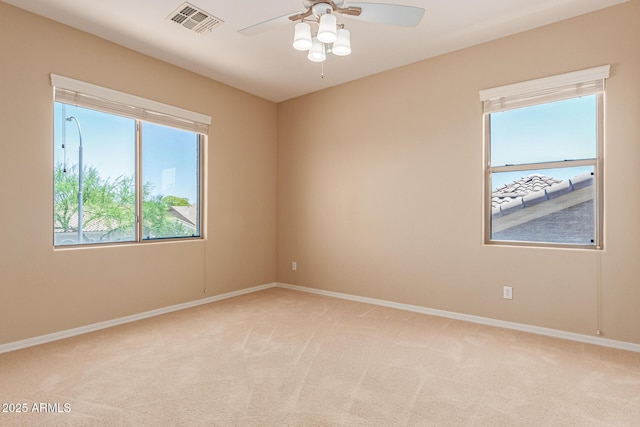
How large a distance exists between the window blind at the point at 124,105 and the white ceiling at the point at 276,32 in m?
0.51

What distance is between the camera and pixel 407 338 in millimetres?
3104

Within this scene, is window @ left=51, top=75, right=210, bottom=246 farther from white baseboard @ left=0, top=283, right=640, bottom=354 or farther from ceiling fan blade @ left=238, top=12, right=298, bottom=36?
ceiling fan blade @ left=238, top=12, right=298, bottom=36

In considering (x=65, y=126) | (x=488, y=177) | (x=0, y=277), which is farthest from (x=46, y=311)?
(x=488, y=177)

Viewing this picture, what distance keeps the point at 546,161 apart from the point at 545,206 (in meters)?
0.42

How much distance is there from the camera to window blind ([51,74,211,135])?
3.13m

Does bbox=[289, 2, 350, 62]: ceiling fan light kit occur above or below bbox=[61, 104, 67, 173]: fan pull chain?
above

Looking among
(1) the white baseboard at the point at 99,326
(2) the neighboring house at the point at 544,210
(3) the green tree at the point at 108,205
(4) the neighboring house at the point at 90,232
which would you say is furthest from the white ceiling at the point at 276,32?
(1) the white baseboard at the point at 99,326

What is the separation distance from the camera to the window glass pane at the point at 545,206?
3094 mm

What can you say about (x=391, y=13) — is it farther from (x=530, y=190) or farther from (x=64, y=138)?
(x=64, y=138)

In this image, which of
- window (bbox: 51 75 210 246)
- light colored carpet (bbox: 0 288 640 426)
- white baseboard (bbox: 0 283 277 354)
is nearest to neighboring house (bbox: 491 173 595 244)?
light colored carpet (bbox: 0 288 640 426)

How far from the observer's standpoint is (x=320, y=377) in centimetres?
235

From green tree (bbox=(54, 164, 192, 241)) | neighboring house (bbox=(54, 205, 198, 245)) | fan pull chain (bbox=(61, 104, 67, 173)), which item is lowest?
neighboring house (bbox=(54, 205, 198, 245))

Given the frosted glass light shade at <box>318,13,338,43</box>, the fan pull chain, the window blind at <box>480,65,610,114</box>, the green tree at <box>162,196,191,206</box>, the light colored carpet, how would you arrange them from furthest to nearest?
the green tree at <box>162,196,191,206</box> → the fan pull chain → the window blind at <box>480,65,610,114</box> → the frosted glass light shade at <box>318,13,338,43</box> → the light colored carpet

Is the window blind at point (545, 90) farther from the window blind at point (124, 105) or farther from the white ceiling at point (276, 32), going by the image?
the window blind at point (124, 105)
